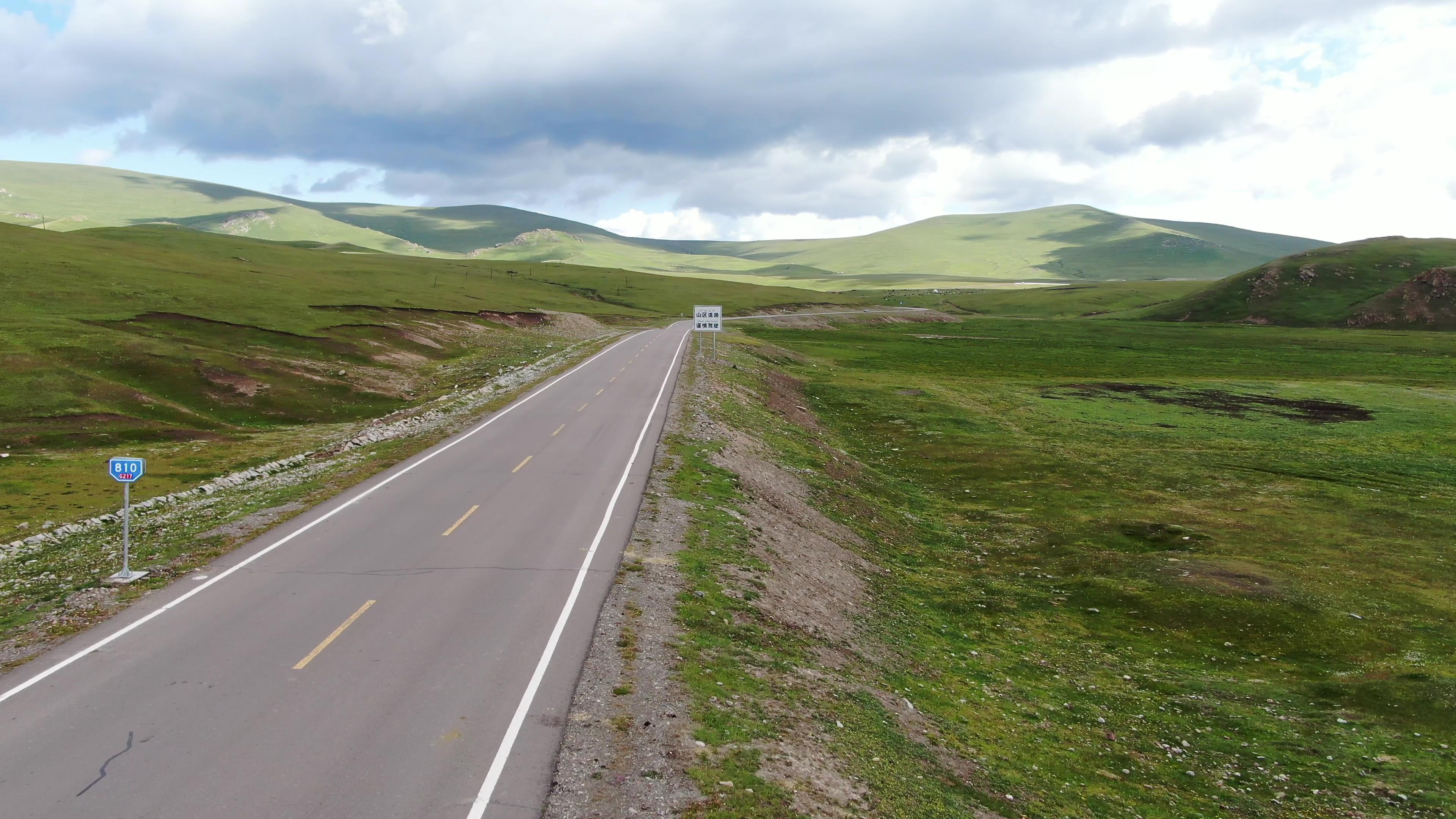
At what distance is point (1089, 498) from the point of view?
3584cm

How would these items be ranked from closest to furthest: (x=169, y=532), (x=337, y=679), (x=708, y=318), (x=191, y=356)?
(x=337, y=679), (x=169, y=532), (x=191, y=356), (x=708, y=318)

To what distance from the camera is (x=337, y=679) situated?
1327cm

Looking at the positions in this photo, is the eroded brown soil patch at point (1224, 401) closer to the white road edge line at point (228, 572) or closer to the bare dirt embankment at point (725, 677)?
the bare dirt embankment at point (725, 677)

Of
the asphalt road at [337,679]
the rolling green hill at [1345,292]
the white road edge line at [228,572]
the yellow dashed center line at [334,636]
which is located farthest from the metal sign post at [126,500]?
the rolling green hill at [1345,292]

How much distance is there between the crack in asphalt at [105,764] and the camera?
33.2 ft

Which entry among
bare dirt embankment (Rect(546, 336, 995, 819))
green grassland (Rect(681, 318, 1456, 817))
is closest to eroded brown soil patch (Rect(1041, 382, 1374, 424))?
green grassland (Rect(681, 318, 1456, 817))

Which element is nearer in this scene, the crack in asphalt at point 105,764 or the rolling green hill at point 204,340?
the crack in asphalt at point 105,764

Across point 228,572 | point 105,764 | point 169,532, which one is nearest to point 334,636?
point 105,764

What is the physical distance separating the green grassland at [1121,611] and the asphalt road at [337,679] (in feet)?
9.45

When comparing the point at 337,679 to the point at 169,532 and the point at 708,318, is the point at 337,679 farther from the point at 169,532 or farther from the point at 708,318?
the point at 708,318

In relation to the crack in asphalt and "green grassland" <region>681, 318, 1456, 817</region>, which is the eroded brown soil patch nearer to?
"green grassland" <region>681, 318, 1456, 817</region>

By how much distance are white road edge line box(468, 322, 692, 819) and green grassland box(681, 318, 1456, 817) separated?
8.16 ft

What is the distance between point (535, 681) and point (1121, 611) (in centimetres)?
1815

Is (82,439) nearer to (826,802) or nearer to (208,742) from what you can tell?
(208,742)
